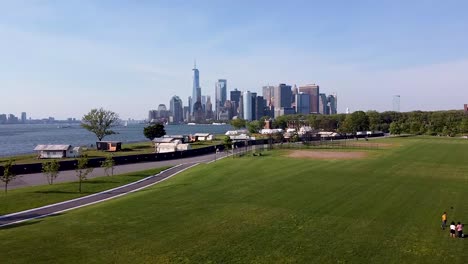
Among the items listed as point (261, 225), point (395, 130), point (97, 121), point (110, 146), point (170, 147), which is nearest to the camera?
point (261, 225)

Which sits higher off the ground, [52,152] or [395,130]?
[395,130]

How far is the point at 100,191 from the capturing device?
39469 mm

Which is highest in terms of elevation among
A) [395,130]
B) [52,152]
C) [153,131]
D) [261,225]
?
[153,131]

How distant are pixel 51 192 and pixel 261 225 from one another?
22.8 m

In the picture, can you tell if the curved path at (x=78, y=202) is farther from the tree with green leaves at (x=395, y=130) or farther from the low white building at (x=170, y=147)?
the tree with green leaves at (x=395, y=130)

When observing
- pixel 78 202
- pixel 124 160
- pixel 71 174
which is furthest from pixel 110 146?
pixel 78 202

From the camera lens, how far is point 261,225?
85.3 ft

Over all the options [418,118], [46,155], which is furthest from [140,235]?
[418,118]

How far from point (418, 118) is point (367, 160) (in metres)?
141

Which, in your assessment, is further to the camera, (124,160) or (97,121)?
(97,121)

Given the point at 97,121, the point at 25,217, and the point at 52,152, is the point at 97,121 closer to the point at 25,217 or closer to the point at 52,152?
the point at 52,152

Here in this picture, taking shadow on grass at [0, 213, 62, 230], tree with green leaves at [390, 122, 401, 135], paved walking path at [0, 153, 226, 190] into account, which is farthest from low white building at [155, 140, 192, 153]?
tree with green leaves at [390, 122, 401, 135]

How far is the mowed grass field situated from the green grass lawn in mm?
5232

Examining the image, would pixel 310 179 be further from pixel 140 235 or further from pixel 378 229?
pixel 140 235
